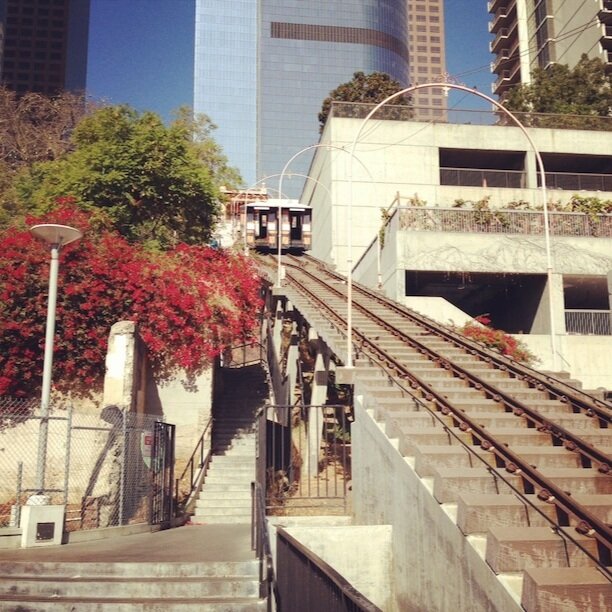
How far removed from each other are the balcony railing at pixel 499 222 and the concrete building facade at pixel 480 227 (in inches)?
1.4

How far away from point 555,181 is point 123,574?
30.9m

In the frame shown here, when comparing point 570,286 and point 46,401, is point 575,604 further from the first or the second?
point 570,286

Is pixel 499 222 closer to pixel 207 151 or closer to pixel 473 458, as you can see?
pixel 207 151

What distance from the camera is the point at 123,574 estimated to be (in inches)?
314

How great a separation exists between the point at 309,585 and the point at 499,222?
2043 centimetres

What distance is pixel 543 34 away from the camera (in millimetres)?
60375

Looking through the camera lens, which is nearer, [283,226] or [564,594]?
[564,594]

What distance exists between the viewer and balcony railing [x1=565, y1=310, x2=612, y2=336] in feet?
78.4

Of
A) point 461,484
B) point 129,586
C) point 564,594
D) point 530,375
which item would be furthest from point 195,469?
point 564,594

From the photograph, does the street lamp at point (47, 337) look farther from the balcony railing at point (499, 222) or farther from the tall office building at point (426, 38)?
the tall office building at point (426, 38)

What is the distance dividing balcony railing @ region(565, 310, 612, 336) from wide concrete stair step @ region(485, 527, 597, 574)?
1940 cm

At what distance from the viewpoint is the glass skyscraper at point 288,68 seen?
138 metres

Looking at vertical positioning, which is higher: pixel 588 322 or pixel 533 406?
pixel 588 322

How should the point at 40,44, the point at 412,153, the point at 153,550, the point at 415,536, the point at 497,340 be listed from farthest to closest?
1. the point at 40,44
2. the point at 412,153
3. the point at 497,340
4. the point at 153,550
5. the point at 415,536
